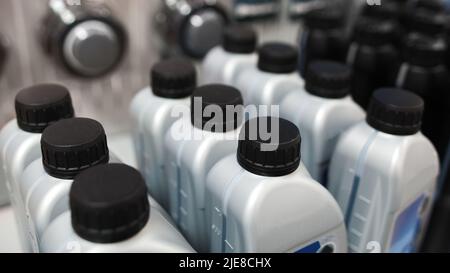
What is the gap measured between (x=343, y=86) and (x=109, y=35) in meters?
0.33

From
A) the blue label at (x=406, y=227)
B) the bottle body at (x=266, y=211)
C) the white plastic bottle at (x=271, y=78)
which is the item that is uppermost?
the white plastic bottle at (x=271, y=78)

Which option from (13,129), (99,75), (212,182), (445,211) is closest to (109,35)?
(99,75)

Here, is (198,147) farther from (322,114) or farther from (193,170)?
(322,114)

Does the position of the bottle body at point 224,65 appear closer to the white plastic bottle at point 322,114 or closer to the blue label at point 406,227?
the white plastic bottle at point 322,114

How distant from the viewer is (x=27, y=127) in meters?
0.46

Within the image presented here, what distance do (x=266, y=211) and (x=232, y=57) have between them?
34 centimetres

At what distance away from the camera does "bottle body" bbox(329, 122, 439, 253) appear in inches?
18.2

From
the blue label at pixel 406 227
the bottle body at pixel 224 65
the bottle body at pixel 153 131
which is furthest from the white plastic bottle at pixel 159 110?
the blue label at pixel 406 227

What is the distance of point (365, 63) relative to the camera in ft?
2.37

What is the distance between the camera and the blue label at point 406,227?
0.51m

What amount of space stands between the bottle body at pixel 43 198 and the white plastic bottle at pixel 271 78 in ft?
0.93

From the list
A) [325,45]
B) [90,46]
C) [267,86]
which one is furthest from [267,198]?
[325,45]
